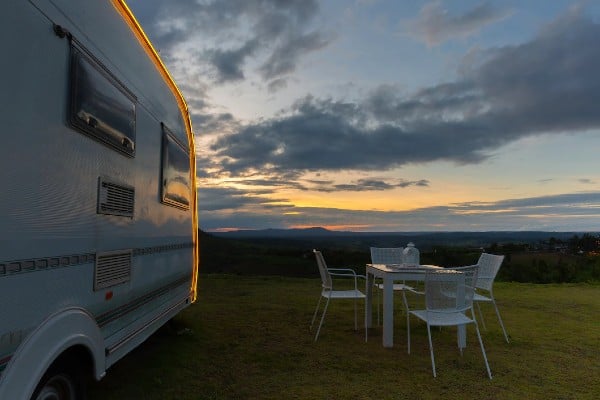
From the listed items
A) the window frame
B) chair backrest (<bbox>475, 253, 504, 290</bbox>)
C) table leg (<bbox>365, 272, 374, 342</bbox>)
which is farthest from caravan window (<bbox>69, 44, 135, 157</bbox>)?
chair backrest (<bbox>475, 253, 504, 290</bbox>)

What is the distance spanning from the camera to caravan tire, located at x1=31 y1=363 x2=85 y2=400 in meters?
2.13

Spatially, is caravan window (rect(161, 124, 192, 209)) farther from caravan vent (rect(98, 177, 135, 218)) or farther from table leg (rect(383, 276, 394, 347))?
table leg (rect(383, 276, 394, 347))

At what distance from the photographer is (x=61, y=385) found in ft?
7.74

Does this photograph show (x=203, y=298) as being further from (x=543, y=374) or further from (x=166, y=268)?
(x=543, y=374)

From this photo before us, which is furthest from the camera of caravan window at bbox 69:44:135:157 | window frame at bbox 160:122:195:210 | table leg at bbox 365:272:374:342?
table leg at bbox 365:272:374:342

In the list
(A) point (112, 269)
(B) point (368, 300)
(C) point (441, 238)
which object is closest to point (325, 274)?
(B) point (368, 300)

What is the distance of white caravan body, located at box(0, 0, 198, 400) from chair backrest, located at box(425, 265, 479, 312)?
2.54m

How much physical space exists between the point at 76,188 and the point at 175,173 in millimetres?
2265

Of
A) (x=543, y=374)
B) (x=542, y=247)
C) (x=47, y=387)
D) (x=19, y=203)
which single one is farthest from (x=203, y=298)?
(x=542, y=247)

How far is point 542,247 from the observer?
15617 millimetres

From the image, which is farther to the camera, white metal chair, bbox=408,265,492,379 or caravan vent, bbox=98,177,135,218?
white metal chair, bbox=408,265,492,379

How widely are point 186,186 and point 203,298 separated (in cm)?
389

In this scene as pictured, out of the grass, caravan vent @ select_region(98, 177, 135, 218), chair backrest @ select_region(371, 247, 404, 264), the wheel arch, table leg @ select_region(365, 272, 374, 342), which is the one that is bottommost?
the grass

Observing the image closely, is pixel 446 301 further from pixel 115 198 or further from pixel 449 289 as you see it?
pixel 115 198
